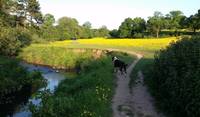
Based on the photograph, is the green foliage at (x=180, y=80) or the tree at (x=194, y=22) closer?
the green foliage at (x=180, y=80)

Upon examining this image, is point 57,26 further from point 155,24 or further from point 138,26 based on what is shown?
point 155,24

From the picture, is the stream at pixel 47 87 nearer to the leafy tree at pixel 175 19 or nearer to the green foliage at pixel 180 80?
the green foliage at pixel 180 80

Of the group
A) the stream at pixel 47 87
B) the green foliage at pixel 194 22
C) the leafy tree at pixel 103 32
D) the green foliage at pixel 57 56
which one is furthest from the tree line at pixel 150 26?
the stream at pixel 47 87

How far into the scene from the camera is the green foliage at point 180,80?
55.1 feet

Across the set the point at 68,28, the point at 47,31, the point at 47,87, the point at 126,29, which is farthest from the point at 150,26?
the point at 47,87

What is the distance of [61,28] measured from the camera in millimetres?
130750

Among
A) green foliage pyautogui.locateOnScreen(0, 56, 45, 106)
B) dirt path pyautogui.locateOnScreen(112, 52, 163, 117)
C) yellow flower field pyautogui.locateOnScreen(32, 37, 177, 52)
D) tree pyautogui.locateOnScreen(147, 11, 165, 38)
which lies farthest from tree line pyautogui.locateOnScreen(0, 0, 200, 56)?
dirt path pyautogui.locateOnScreen(112, 52, 163, 117)

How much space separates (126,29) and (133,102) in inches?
3441

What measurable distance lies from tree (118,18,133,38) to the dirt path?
262 feet

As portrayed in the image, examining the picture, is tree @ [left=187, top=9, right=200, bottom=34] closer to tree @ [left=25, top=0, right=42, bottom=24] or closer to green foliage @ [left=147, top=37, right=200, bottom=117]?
tree @ [left=25, top=0, right=42, bottom=24]

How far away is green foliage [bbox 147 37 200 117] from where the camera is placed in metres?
16.8

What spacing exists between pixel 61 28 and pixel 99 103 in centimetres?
11184

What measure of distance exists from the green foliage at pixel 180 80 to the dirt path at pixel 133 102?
638mm

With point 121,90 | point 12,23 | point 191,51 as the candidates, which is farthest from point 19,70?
point 12,23
